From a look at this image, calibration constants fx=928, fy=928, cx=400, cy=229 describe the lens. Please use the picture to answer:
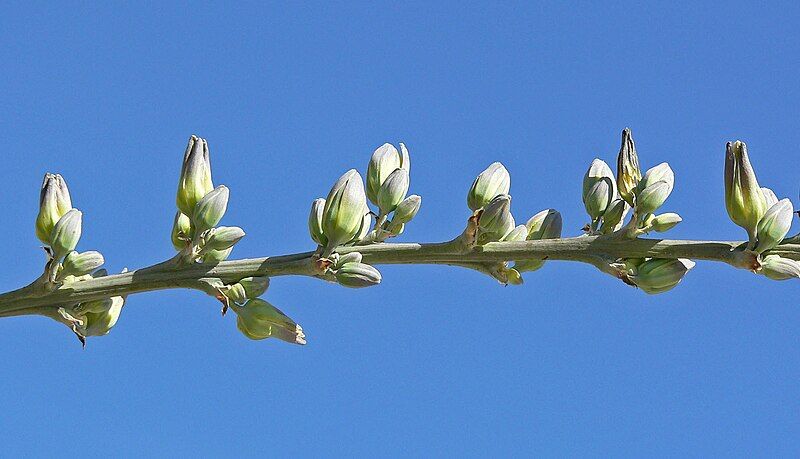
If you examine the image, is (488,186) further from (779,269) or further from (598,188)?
(779,269)

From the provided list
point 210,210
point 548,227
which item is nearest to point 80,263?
point 210,210

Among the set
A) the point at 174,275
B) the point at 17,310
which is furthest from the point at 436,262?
the point at 17,310

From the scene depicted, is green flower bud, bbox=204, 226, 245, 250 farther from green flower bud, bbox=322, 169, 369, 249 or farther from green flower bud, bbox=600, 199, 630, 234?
green flower bud, bbox=600, 199, 630, 234

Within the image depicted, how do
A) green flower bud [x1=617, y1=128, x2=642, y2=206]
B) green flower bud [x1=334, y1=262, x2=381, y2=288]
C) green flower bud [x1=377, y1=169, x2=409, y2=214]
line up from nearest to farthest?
green flower bud [x1=334, y1=262, x2=381, y2=288] → green flower bud [x1=377, y1=169, x2=409, y2=214] → green flower bud [x1=617, y1=128, x2=642, y2=206]

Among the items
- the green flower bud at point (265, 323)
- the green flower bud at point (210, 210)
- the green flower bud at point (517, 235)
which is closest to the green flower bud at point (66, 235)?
the green flower bud at point (210, 210)

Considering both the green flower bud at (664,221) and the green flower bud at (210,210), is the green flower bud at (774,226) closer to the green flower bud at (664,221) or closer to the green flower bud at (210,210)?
the green flower bud at (664,221)

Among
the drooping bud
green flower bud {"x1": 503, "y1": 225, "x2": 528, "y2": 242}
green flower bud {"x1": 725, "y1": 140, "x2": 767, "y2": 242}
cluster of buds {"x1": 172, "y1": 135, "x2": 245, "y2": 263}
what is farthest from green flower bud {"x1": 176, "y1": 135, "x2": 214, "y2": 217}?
green flower bud {"x1": 725, "y1": 140, "x2": 767, "y2": 242}

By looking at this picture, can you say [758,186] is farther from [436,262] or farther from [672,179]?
[436,262]
